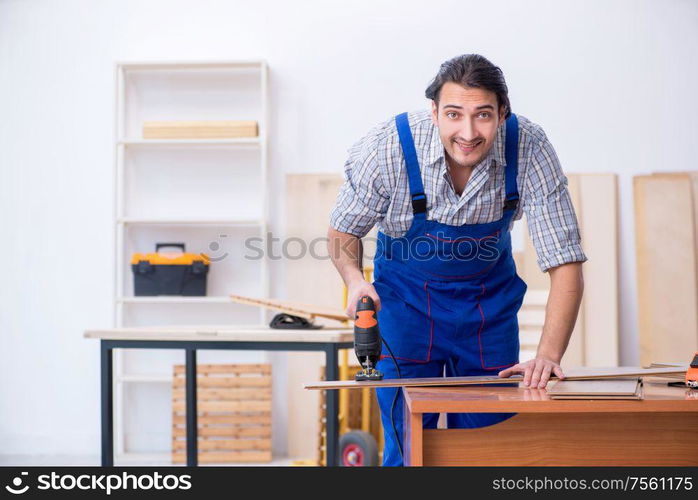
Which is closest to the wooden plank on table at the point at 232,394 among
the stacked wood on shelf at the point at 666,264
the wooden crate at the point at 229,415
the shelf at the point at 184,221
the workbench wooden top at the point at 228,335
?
the wooden crate at the point at 229,415

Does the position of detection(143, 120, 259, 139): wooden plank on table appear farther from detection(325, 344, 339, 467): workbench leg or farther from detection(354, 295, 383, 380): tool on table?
detection(354, 295, 383, 380): tool on table

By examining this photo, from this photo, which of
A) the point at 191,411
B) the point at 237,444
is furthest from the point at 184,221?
the point at 191,411

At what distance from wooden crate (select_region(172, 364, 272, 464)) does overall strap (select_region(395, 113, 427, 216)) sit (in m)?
2.89

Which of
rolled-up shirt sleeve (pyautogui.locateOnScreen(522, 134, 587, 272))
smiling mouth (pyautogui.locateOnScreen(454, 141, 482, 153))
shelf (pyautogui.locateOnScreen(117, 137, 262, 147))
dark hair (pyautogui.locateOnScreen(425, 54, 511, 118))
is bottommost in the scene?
rolled-up shirt sleeve (pyautogui.locateOnScreen(522, 134, 587, 272))

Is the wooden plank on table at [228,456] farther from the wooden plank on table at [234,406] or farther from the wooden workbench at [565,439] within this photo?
the wooden workbench at [565,439]

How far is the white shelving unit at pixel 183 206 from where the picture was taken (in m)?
5.21

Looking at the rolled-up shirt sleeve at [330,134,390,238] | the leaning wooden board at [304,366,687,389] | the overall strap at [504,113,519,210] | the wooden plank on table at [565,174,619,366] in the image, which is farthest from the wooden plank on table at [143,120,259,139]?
the leaning wooden board at [304,366,687,389]

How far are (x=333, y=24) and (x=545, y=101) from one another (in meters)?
1.36

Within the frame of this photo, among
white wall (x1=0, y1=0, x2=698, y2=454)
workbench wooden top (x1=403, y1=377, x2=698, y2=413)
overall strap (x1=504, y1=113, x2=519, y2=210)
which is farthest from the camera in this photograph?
white wall (x1=0, y1=0, x2=698, y2=454)

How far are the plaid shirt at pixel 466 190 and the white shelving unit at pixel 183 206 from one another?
280cm

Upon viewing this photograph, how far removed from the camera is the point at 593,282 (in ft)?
16.4

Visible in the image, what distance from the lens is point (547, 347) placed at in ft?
7.33

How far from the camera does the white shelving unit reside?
5.21 meters
